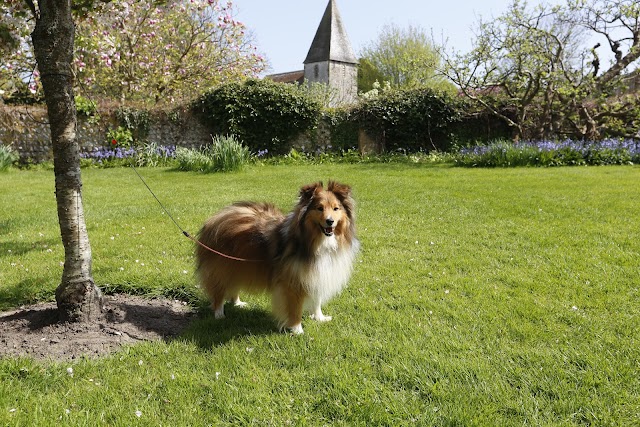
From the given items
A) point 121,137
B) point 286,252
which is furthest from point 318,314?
point 121,137

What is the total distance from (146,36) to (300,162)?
8802mm

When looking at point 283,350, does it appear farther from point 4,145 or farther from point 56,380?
point 4,145

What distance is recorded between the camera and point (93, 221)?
292 inches

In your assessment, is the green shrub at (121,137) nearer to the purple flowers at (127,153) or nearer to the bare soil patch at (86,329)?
the purple flowers at (127,153)

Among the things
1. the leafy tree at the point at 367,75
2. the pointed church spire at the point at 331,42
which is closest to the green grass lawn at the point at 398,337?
the leafy tree at the point at 367,75

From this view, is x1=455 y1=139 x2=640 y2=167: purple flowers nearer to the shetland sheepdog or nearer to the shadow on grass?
the shetland sheepdog

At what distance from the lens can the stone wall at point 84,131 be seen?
608 inches

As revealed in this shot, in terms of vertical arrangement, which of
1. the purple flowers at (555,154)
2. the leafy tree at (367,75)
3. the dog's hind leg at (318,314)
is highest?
the leafy tree at (367,75)

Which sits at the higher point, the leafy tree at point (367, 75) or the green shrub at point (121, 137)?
the leafy tree at point (367, 75)

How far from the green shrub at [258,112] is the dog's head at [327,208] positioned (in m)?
13.0

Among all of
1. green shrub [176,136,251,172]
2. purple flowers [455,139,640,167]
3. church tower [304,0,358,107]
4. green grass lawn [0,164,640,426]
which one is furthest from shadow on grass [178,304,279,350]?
church tower [304,0,358,107]

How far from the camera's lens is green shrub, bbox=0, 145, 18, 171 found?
46.1 feet

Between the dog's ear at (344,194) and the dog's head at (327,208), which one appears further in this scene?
the dog's ear at (344,194)

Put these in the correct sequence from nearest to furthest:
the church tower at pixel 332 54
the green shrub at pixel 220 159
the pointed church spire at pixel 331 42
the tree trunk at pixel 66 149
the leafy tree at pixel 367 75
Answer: the tree trunk at pixel 66 149, the green shrub at pixel 220 159, the leafy tree at pixel 367 75, the church tower at pixel 332 54, the pointed church spire at pixel 331 42
